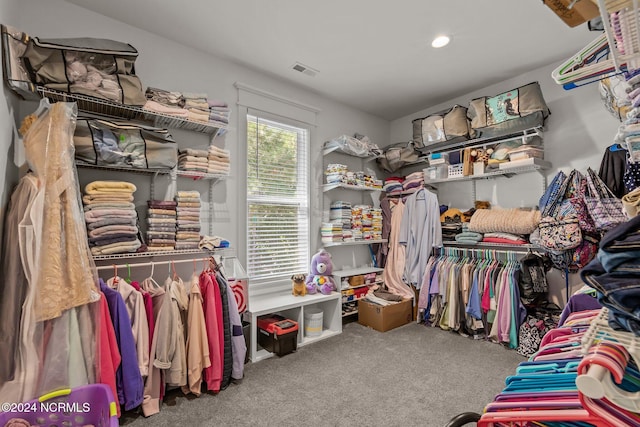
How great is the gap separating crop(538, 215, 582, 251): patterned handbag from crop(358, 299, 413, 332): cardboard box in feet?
5.17

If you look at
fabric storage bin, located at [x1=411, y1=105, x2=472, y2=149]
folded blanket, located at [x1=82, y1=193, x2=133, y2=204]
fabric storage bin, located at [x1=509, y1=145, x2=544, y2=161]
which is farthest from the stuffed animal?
fabric storage bin, located at [x1=509, y1=145, x2=544, y2=161]

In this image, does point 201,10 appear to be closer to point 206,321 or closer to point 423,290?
point 206,321

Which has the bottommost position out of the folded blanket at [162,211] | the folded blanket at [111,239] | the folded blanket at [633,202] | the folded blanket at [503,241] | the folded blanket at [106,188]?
the folded blanket at [503,241]

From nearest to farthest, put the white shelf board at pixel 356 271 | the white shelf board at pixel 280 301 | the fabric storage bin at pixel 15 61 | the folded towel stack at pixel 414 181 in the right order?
the fabric storage bin at pixel 15 61 < the white shelf board at pixel 280 301 < the white shelf board at pixel 356 271 < the folded towel stack at pixel 414 181

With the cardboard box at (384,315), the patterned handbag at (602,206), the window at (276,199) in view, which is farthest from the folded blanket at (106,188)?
the patterned handbag at (602,206)

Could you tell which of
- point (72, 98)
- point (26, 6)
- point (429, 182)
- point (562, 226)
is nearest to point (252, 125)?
point (72, 98)

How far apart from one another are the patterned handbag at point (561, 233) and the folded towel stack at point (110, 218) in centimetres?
328

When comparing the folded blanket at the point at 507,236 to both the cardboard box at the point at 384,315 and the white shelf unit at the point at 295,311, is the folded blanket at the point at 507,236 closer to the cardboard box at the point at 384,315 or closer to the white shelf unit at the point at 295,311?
the cardboard box at the point at 384,315

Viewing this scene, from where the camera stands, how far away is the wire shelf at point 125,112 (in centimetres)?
195

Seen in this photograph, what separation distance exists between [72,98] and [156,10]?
36.3 inches

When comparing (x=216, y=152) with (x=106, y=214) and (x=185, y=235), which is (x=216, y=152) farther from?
(x=106, y=214)

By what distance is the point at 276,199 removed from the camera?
11.2 feet

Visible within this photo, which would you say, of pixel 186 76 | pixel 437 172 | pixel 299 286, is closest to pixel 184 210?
pixel 186 76

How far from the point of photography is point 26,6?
210 cm
